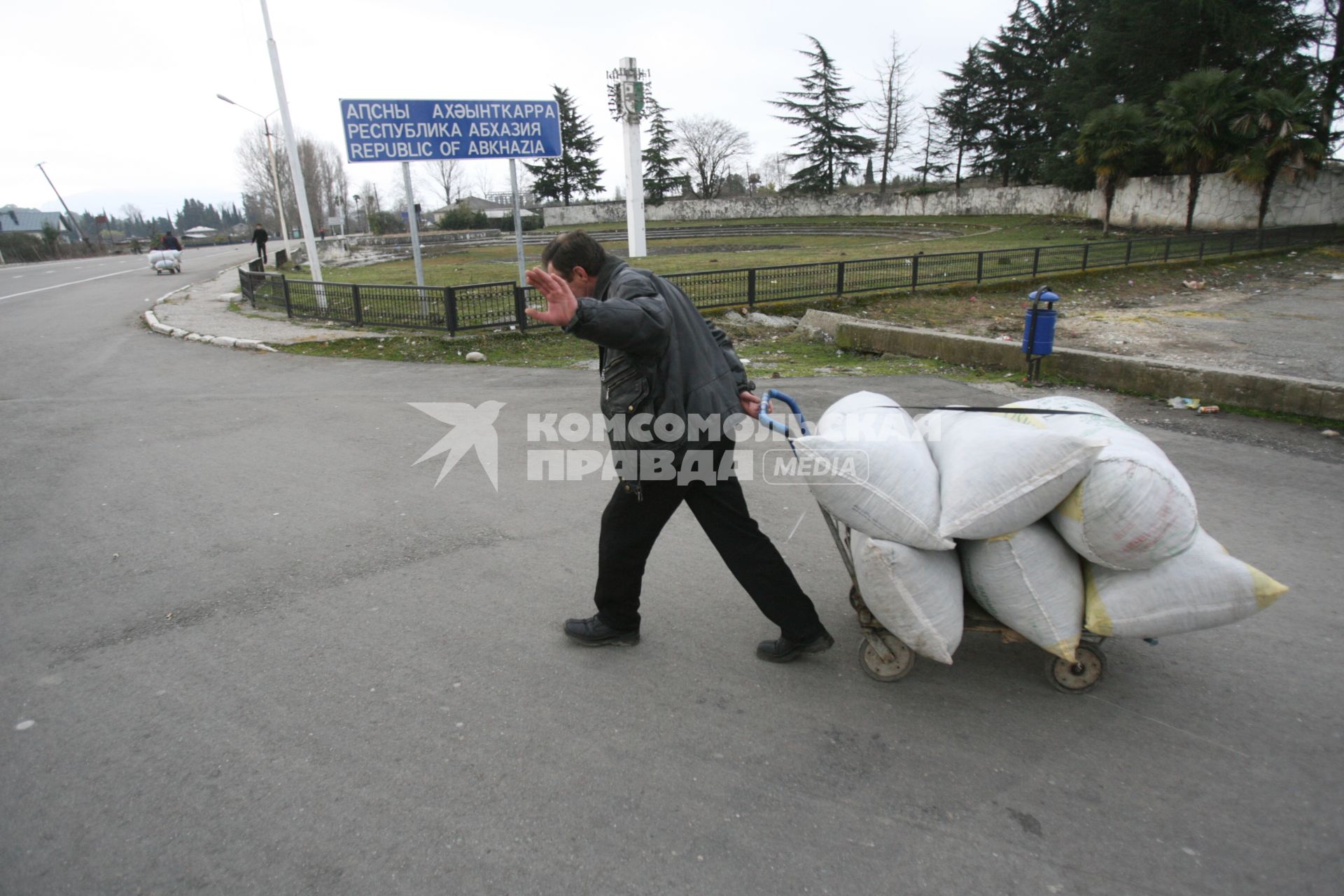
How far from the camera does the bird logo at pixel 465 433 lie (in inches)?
235

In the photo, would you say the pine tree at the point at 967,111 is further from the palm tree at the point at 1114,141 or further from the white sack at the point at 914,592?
Answer: the white sack at the point at 914,592

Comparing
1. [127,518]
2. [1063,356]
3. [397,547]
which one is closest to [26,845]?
[397,547]

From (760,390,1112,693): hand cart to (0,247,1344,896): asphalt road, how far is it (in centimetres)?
8

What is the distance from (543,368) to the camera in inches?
386

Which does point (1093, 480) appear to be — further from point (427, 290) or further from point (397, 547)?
point (427, 290)

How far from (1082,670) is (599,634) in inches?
78.2

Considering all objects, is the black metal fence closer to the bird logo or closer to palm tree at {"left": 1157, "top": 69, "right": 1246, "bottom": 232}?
the bird logo

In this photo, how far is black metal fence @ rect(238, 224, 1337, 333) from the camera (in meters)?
11.8

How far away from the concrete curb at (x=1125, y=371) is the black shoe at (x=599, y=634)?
255 inches

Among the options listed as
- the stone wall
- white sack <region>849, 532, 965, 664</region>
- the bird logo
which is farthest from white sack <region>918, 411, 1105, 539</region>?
the stone wall

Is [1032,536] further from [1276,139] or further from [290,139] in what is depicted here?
[1276,139]

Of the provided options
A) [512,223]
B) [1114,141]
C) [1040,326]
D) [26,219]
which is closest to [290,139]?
[1040,326]

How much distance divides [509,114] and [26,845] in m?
A: 13.5

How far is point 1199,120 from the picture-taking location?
25.4 meters
